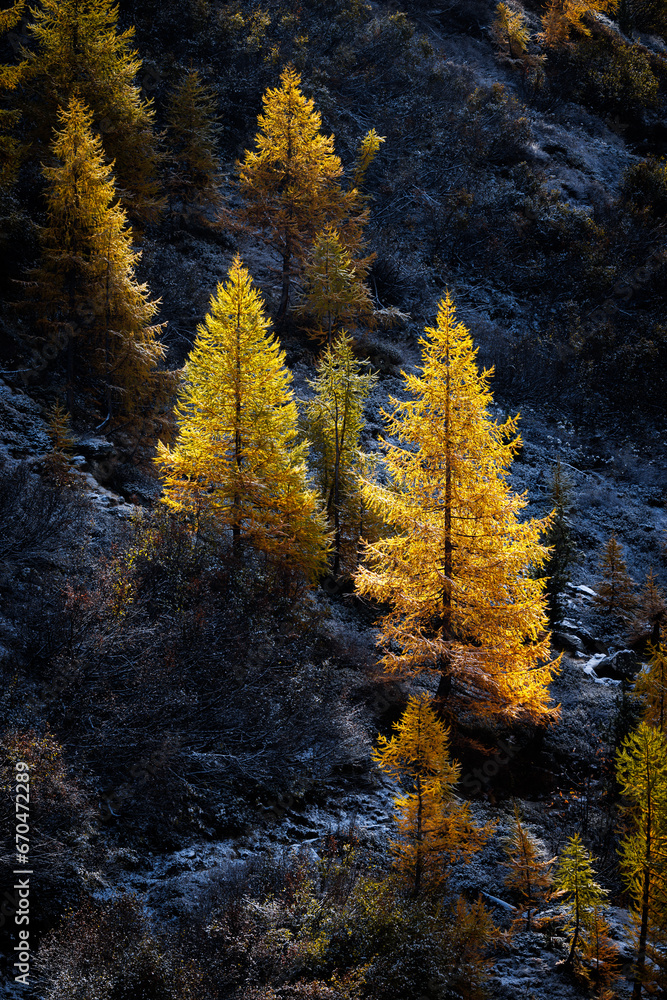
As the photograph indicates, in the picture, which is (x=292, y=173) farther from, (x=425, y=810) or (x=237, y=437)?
(x=425, y=810)

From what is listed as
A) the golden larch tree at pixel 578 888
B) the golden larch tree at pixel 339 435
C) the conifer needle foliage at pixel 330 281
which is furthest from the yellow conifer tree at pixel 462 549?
the conifer needle foliage at pixel 330 281

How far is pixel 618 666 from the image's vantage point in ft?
60.4

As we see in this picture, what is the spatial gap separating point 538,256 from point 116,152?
23869 millimetres

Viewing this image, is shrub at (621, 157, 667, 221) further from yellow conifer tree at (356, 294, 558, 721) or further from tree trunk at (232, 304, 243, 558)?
tree trunk at (232, 304, 243, 558)

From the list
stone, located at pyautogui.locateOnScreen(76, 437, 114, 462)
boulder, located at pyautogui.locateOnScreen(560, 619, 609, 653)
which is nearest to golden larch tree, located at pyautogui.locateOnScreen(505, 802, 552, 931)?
boulder, located at pyautogui.locateOnScreen(560, 619, 609, 653)

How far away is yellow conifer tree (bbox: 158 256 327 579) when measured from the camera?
519 inches

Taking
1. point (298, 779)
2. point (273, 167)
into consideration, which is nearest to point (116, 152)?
point (273, 167)

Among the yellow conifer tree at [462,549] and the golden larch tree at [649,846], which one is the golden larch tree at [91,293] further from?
the golden larch tree at [649,846]

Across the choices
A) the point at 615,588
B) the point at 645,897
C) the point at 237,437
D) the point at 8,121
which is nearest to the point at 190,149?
the point at 8,121

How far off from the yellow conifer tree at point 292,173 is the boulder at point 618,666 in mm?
19037

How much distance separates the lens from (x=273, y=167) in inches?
961

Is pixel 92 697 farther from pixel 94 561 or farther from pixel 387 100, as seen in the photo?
pixel 387 100

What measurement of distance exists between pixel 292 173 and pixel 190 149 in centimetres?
596

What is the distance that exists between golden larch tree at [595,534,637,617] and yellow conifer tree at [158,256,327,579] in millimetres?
12831
